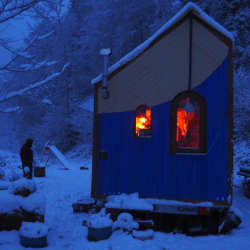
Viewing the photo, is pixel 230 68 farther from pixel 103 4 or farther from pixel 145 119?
pixel 103 4

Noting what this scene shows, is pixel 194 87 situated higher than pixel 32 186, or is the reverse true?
pixel 194 87

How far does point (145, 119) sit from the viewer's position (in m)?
7.17

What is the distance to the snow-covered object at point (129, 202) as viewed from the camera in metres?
6.74

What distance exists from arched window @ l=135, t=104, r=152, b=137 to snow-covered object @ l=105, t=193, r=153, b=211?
1417 millimetres

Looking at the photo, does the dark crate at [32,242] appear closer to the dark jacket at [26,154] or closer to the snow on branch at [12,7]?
the snow on branch at [12,7]

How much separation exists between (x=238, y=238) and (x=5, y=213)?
4.76 metres

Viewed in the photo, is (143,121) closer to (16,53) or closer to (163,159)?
(163,159)

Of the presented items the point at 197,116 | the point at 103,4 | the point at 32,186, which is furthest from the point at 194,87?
the point at 103,4

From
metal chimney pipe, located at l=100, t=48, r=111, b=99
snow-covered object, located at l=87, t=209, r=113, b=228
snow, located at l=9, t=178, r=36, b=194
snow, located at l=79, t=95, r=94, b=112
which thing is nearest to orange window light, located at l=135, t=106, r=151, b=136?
metal chimney pipe, located at l=100, t=48, r=111, b=99

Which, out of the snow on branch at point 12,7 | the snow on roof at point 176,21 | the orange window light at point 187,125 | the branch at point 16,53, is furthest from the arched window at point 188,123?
the snow on branch at point 12,7

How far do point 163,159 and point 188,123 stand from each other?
3.40ft

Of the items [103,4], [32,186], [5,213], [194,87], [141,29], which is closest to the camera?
[5,213]

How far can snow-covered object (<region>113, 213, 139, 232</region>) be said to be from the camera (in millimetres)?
6473

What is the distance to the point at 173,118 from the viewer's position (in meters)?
6.91
